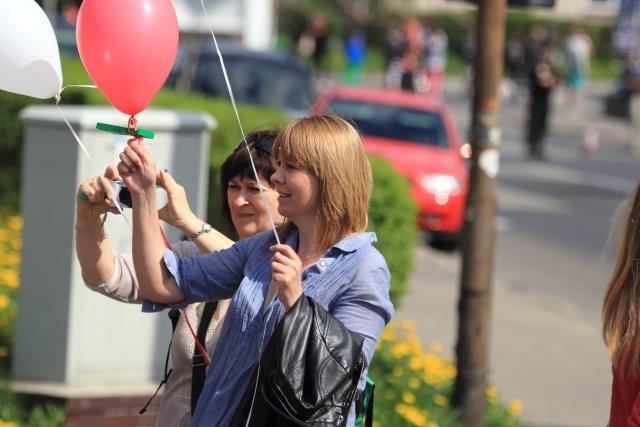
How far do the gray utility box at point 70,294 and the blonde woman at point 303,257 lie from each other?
2.57 m

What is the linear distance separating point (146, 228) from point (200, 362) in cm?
51

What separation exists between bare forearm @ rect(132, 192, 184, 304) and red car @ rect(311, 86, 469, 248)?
28.4 ft

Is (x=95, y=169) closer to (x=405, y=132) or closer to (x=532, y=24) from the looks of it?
(x=405, y=132)

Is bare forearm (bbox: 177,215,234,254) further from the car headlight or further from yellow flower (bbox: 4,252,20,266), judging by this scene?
the car headlight

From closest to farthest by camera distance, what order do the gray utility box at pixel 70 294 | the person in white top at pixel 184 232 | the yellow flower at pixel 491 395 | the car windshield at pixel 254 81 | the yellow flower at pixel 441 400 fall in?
the person in white top at pixel 184 232
the gray utility box at pixel 70 294
the yellow flower at pixel 441 400
the yellow flower at pixel 491 395
the car windshield at pixel 254 81

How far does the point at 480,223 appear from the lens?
608 cm

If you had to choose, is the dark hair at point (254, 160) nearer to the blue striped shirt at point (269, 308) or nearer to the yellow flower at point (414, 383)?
the blue striped shirt at point (269, 308)

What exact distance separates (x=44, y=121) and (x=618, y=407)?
11.7 feet

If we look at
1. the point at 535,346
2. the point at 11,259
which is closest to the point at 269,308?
the point at 11,259

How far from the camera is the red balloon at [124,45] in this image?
10.2 ft

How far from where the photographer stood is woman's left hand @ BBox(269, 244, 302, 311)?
275 centimetres

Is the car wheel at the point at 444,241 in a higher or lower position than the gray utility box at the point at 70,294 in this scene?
lower

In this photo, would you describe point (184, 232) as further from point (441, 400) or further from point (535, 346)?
point (535, 346)

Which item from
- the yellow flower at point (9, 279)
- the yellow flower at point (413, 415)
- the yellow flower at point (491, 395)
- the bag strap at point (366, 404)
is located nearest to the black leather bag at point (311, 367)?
the bag strap at point (366, 404)
